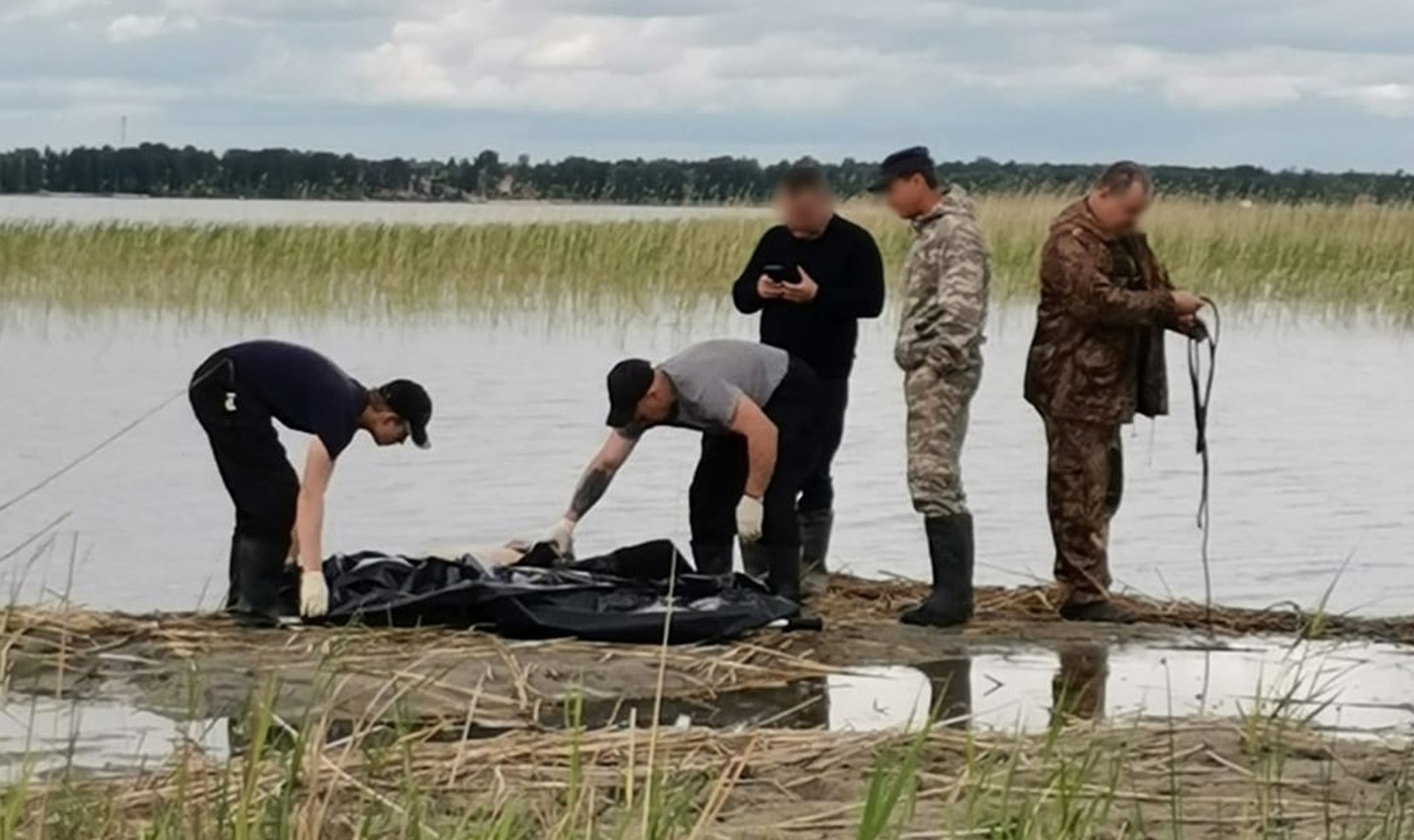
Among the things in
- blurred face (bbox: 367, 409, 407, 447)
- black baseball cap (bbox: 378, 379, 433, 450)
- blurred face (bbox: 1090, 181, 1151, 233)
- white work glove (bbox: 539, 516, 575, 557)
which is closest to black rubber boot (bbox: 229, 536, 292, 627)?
blurred face (bbox: 367, 409, 407, 447)

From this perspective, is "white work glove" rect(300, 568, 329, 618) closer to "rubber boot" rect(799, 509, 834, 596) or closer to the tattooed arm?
the tattooed arm

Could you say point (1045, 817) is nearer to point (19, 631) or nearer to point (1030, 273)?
point (19, 631)

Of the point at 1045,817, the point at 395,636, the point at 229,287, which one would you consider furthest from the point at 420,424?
the point at 229,287

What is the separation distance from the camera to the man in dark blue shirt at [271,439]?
26.3 ft

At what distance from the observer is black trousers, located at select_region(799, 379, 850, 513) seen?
29.5 feet

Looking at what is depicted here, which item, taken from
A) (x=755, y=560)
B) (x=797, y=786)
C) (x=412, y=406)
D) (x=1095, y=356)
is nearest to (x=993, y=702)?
(x=755, y=560)

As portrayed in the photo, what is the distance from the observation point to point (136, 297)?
2603 cm

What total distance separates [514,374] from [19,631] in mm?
12701

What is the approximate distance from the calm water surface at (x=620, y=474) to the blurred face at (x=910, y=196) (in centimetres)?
237

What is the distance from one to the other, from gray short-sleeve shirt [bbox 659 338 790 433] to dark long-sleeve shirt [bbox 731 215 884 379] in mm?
324

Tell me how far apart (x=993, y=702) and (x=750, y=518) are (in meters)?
1.28

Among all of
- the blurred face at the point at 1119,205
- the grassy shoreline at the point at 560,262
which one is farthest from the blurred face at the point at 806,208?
the grassy shoreline at the point at 560,262

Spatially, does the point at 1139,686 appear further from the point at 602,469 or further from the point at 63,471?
the point at 63,471

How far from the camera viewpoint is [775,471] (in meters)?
8.56
